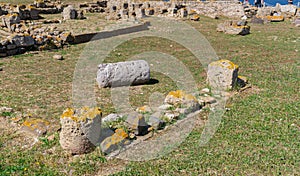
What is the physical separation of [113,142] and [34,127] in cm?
208

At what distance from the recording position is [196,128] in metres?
7.12

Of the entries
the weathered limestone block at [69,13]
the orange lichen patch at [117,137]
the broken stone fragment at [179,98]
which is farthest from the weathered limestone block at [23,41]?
the orange lichen patch at [117,137]

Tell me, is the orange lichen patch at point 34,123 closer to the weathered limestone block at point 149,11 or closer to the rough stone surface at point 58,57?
the rough stone surface at point 58,57

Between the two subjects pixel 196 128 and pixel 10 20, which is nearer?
pixel 196 128

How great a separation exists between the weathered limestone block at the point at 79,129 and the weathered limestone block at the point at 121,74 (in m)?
3.88

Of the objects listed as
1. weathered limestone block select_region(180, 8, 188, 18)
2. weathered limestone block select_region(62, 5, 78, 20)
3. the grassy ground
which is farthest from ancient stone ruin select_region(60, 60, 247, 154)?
weathered limestone block select_region(180, 8, 188, 18)

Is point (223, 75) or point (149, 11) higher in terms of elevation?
point (149, 11)

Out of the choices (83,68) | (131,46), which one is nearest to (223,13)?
(131,46)

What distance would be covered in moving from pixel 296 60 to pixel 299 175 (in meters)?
9.65

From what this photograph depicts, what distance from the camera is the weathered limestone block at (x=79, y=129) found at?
18.8 feet

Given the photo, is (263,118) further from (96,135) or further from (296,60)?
(296,60)

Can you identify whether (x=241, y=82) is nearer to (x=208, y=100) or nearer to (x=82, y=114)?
(x=208, y=100)

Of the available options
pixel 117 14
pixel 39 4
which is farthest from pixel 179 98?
pixel 39 4

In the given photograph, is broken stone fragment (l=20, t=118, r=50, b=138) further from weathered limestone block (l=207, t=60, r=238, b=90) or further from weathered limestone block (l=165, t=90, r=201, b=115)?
weathered limestone block (l=207, t=60, r=238, b=90)
